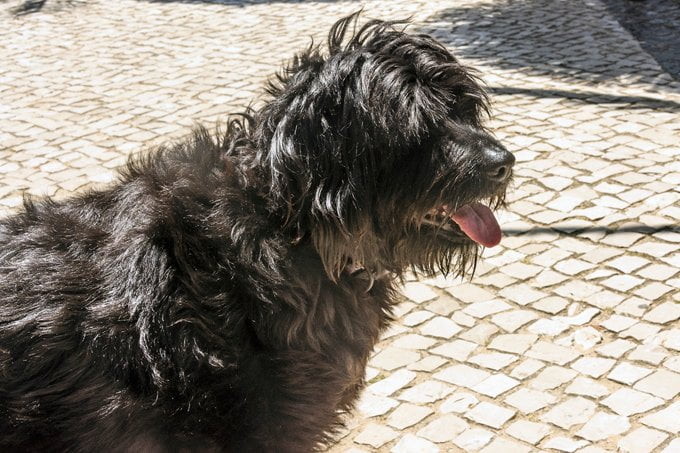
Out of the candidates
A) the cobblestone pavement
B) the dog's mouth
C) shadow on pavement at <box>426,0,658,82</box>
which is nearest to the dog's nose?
the dog's mouth

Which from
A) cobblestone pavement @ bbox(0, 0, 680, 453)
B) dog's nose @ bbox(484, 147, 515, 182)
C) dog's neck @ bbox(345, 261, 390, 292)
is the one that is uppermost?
dog's nose @ bbox(484, 147, 515, 182)

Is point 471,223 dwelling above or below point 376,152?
below

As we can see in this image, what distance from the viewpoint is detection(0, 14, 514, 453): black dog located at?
2.90 meters

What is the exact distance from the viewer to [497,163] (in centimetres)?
309

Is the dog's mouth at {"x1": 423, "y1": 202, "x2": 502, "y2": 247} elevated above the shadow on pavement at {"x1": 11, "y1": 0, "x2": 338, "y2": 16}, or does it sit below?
above

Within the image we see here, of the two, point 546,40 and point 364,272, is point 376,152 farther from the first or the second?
point 546,40

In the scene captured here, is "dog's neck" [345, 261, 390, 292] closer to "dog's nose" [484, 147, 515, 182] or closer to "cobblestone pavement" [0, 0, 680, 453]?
"dog's nose" [484, 147, 515, 182]

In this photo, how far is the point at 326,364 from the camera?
10.7 feet

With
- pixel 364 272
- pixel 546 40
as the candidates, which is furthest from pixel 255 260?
pixel 546 40

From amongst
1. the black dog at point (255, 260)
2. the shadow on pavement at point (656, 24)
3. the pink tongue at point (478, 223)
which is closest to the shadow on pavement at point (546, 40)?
the shadow on pavement at point (656, 24)

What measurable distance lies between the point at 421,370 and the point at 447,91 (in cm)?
208

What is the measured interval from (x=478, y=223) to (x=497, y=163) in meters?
0.30

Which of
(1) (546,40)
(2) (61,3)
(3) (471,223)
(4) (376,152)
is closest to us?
(4) (376,152)

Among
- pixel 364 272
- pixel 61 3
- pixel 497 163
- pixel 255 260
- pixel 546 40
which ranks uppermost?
pixel 497 163
